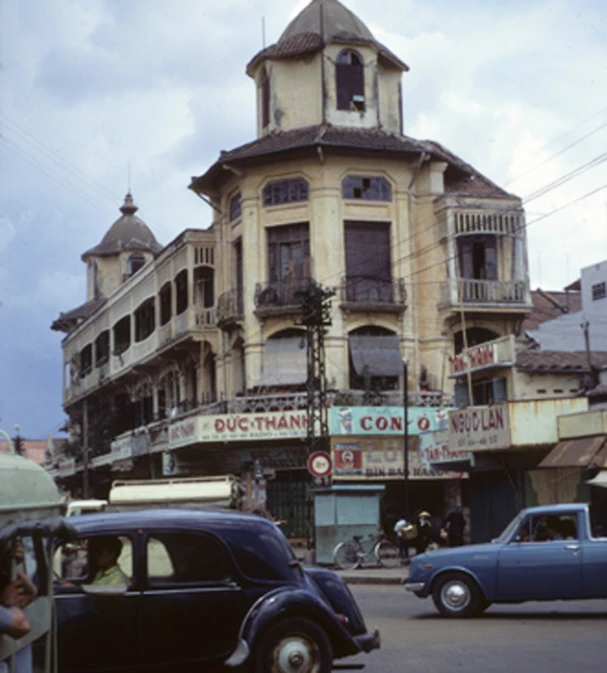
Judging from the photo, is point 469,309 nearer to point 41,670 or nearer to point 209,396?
point 209,396

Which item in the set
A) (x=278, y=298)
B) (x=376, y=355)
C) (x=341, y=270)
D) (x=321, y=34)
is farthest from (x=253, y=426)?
(x=321, y=34)

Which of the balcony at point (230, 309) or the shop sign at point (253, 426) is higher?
the balcony at point (230, 309)

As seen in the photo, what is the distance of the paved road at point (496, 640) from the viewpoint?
1193cm

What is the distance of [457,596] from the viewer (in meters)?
16.6

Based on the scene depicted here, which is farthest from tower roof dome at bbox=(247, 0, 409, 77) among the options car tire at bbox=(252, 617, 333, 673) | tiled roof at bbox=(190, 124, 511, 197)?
car tire at bbox=(252, 617, 333, 673)

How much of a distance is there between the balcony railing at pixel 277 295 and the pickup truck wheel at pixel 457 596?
2548cm

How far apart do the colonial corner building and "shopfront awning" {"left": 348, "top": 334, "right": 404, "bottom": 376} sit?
55mm

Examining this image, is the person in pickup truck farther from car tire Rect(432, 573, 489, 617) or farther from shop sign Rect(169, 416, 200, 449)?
shop sign Rect(169, 416, 200, 449)

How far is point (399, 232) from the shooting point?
42.9 meters

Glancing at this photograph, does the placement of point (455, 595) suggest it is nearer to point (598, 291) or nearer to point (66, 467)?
point (598, 291)

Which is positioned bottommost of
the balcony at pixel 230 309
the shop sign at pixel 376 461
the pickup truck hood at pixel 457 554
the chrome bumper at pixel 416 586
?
the chrome bumper at pixel 416 586

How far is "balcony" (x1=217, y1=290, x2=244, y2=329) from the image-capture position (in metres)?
43.3

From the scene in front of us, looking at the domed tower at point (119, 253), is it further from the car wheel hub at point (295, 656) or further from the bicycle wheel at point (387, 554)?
the car wheel hub at point (295, 656)

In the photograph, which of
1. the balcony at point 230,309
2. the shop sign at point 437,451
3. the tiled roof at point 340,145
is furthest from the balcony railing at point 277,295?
the shop sign at point 437,451
